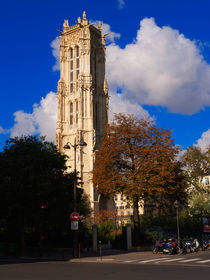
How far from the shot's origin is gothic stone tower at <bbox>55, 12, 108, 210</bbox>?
231 feet

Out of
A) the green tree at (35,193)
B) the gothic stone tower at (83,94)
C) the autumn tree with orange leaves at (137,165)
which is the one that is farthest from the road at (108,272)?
the gothic stone tower at (83,94)

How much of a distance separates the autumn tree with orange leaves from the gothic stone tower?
3426 cm

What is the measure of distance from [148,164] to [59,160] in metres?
8.28

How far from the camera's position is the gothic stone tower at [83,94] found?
231ft

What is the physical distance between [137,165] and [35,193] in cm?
1025

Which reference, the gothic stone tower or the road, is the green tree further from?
the gothic stone tower

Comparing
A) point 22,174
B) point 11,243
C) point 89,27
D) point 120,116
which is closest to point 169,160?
point 120,116

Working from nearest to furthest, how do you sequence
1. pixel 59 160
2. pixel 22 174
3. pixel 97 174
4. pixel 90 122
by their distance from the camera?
pixel 22 174, pixel 59 160, pixel 97 174, pixel 90 122

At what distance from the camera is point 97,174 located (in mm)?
35562

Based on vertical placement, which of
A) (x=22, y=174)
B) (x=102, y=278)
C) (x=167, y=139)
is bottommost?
(x=102, y=278)

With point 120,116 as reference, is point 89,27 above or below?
above

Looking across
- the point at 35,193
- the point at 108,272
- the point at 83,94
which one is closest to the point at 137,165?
the point at 35,193

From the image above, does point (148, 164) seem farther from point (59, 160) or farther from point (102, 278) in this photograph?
point (102, 278)

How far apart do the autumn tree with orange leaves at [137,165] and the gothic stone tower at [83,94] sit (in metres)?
34.3
